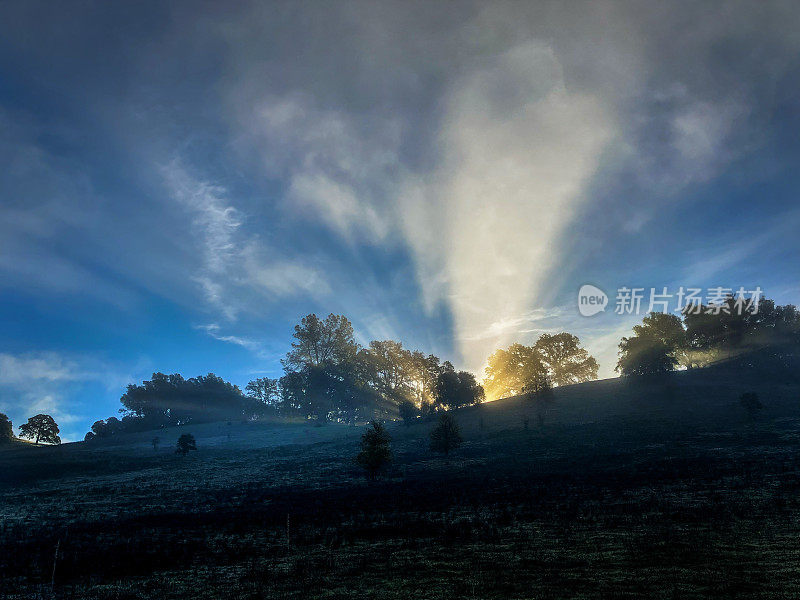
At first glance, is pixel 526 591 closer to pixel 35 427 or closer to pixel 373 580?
pixel 373 580

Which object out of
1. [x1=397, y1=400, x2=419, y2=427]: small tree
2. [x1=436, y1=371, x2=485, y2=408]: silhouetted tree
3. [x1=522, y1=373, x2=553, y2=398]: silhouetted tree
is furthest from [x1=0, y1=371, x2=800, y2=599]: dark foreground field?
[x1=397, y1=400, x2=419, y2=427]: small tree

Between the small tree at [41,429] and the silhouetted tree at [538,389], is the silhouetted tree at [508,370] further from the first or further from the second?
the small tree at [41,429]

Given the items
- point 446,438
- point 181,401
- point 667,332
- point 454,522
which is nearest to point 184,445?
point 446,438

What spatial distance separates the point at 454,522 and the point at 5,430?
365ft

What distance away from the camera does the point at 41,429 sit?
8869 centimetres

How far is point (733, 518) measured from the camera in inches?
728

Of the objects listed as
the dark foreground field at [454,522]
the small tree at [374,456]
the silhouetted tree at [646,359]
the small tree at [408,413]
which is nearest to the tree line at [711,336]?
the silhouetted tree at [646,359]

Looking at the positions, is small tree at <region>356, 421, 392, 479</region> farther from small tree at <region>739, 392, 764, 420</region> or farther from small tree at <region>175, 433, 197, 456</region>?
small tree at <region>739, 392, 764, 420</region>

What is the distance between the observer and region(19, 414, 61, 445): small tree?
88.0 metres

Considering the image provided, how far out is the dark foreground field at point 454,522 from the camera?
13297mm

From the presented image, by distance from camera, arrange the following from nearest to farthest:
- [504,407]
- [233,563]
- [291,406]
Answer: [233,563] → [504,407] → [291,406]

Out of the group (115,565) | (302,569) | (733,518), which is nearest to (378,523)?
(302,569)

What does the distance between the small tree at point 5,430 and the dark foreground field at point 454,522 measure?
42.6m

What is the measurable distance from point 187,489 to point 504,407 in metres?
63.3
